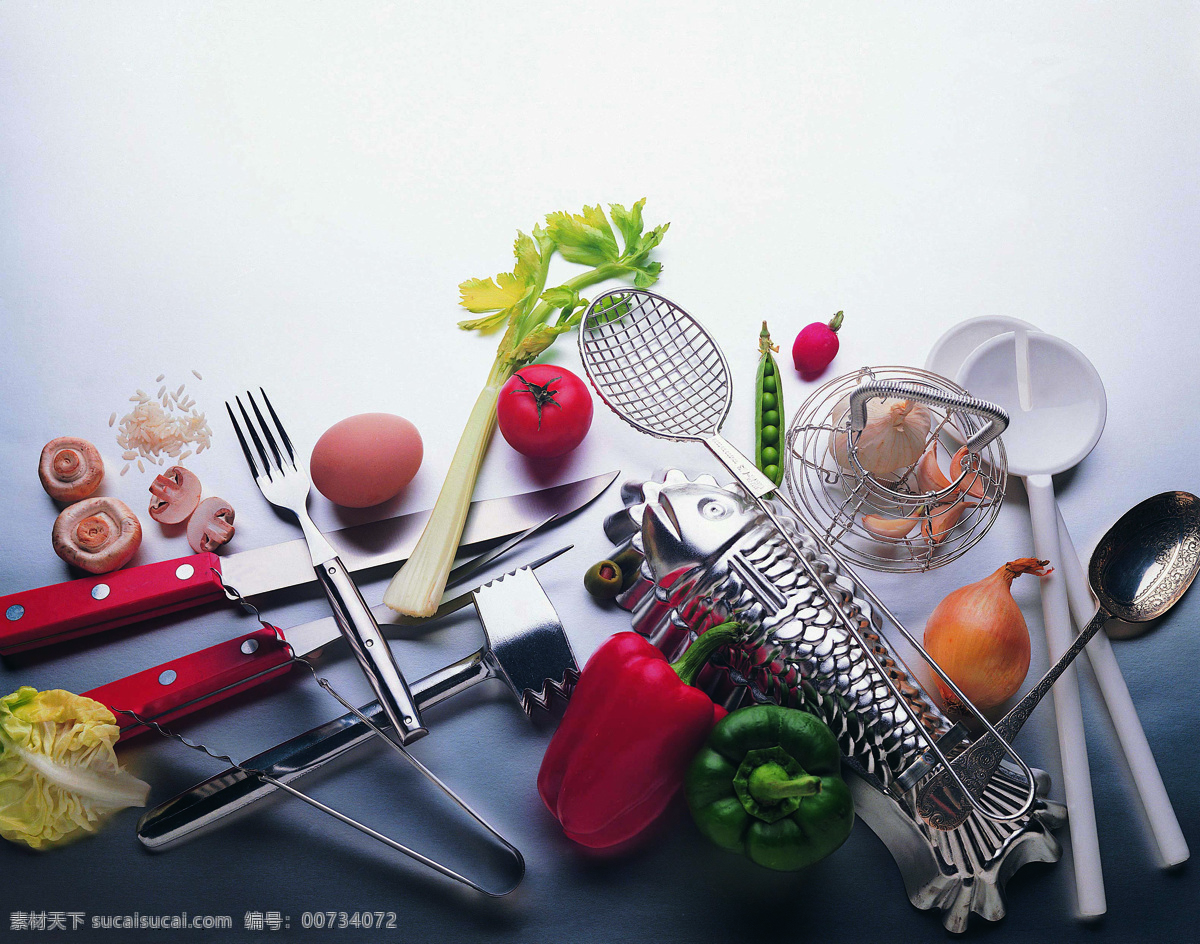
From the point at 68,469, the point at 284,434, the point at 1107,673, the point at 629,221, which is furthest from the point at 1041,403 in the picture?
the point at 68,469

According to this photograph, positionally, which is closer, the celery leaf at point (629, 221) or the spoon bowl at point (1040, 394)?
the spoon bowl at point (1040, 394)

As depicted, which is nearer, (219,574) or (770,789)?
(770,789)

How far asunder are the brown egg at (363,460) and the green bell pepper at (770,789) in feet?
1.39

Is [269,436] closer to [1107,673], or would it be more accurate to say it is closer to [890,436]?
[890,436]

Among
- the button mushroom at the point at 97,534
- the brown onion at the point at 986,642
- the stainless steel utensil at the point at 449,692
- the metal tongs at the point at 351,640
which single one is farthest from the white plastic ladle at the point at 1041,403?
the button mushroom at the point at 97,534

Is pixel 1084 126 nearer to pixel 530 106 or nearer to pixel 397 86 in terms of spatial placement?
pixel 530 106

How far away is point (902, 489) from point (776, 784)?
0.38m

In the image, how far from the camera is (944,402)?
0.68 meters

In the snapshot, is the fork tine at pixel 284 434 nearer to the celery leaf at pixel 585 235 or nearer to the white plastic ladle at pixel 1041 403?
the celery leaf at pixel 585 235

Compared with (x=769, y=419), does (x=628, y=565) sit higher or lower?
lower

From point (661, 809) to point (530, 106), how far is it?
103 centimetres

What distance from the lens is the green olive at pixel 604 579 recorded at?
82 centimetres

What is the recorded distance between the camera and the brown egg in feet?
2.61

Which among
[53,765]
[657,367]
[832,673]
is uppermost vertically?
[657,367]
